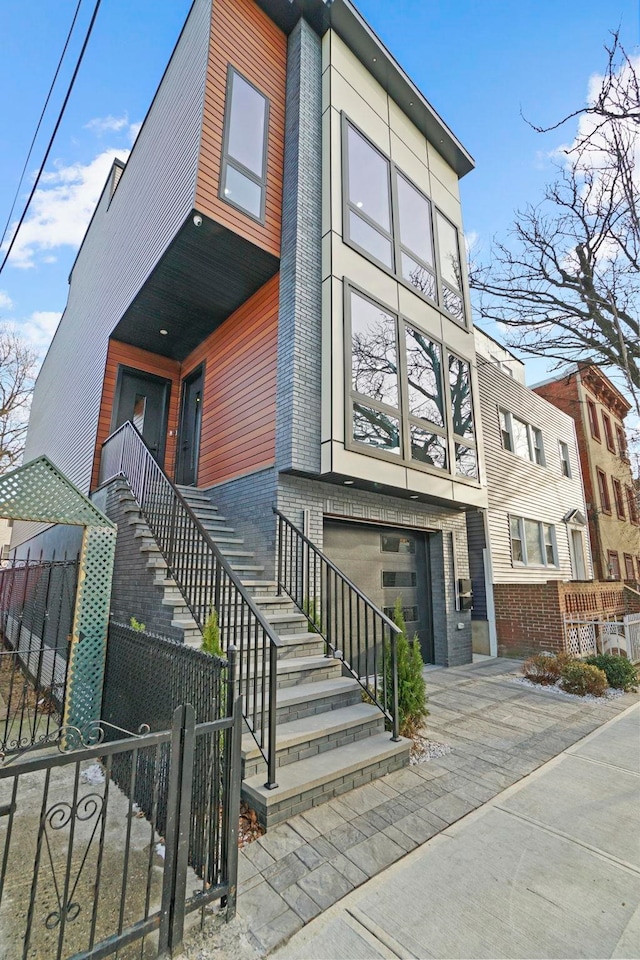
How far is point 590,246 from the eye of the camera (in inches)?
347

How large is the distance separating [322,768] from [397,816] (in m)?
0.60

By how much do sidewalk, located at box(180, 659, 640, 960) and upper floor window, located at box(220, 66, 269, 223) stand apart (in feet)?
23.4

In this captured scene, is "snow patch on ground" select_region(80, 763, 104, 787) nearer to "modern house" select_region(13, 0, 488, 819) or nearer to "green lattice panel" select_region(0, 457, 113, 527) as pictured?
"modern house" select_region(13, 0, 488, 819)

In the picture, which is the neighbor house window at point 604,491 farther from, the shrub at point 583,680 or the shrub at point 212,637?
the shrub at point 212,637

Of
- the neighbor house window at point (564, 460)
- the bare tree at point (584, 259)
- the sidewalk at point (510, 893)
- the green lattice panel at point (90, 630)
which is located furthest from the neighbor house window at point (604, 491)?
the green lattice panel at point (90, 630)

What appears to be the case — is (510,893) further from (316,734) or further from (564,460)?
(564,460)

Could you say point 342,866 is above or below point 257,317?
below

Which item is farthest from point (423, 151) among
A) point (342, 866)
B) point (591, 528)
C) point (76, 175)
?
point (591, 528)

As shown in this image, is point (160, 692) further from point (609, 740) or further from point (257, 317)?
point (257, 317)

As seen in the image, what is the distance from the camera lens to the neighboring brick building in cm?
1533

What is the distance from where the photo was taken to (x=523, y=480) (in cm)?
1163

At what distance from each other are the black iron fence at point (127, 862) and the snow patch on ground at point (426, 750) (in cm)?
210

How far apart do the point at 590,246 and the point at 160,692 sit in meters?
10.7

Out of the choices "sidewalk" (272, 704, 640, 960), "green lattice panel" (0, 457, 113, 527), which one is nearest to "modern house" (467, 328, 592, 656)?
"sidewalk" (272, 704, 640, 960)
